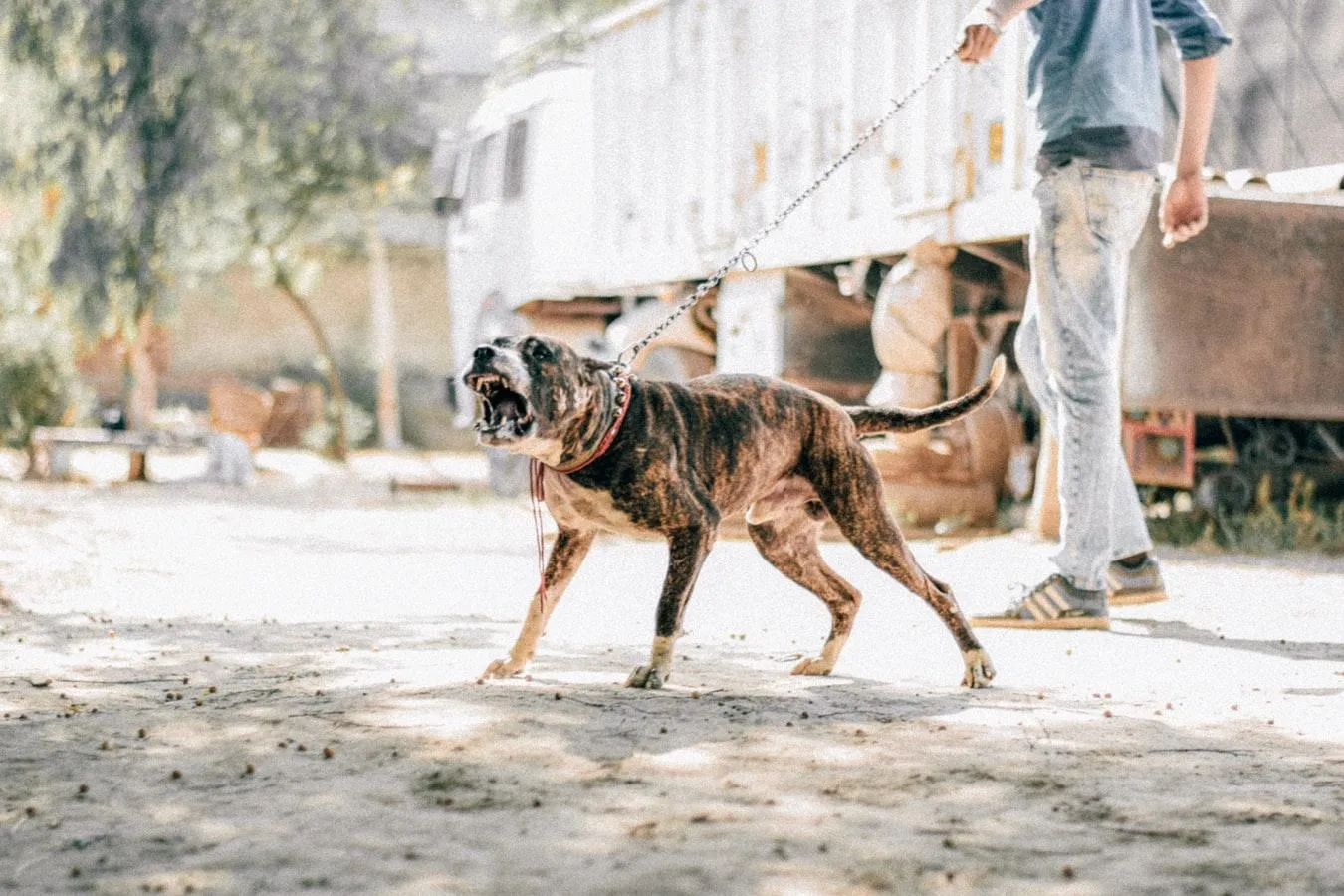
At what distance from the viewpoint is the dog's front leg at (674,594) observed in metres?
3.90

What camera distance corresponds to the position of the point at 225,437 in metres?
15.2

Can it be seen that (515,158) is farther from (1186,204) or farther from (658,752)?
(658,752)

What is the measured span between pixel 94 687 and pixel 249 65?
12841mm

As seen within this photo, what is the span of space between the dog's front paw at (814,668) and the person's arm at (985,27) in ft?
5.83

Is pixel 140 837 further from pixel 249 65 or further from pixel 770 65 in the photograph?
pixel 249 65

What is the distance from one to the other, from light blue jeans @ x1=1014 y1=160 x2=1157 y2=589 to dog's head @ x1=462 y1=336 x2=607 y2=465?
196cm

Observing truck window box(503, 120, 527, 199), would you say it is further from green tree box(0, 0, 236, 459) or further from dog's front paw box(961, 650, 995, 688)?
dog's front paw box(961, 650, 995, 688)

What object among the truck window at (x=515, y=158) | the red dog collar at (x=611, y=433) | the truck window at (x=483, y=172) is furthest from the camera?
the truck window at (x=483, y=172)

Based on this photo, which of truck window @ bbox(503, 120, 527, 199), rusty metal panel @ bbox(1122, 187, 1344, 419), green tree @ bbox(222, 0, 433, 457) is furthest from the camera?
green tree @ bbox(222, 0, 433, 457)

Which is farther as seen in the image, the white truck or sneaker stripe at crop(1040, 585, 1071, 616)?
the white truck

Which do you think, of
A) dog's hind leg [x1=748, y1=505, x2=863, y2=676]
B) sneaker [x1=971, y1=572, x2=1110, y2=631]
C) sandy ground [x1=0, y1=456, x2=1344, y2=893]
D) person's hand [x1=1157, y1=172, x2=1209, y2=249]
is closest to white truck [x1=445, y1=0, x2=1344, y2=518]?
person's hand [x1=1157, y1=172, x2=1209, y2=249]

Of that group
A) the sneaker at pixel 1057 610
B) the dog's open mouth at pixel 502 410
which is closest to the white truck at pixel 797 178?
the sneaker at pixel 1057 610

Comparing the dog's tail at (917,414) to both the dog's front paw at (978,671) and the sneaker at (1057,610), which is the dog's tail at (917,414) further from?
the sneaker at (1057,610)

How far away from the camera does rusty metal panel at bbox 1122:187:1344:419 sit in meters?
7.32
